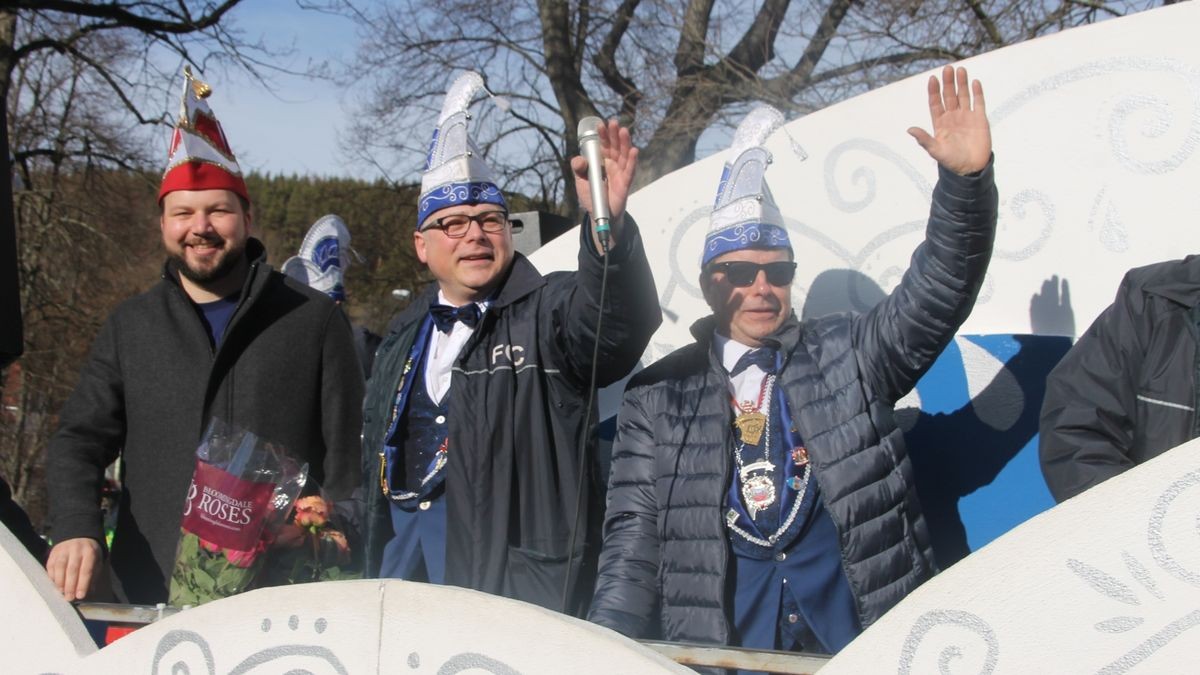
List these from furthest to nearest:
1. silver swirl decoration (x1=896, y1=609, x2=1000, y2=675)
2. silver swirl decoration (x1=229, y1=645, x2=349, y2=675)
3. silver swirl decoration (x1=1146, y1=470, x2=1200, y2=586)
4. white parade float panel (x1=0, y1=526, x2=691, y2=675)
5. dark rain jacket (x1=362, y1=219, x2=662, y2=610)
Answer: dark rain jacket (x1=362, y1=219, x2=662, y2=610) → silver swirl decoration (x1=229, y1=645, x2=349, y2=675) → white parade float panel (x1=0, y1=526, x2=691, y2=675) → silver swirl decoration (x1=896, y1=609, x2=1000, y2=675) → silver swirl decoration (x1=1146, y1=470, x2=1200, y2=586)

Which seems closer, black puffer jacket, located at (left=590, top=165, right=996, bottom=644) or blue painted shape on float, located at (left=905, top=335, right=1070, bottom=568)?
black puffer jacket, located at (left=590, top=165, right=996, bottom=644)

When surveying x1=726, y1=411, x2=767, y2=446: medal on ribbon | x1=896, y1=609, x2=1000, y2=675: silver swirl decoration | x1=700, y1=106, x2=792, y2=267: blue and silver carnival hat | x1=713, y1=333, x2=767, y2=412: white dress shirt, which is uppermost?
x1=700, y1=106, x2=792, y2=267: blue and silver carnival hat

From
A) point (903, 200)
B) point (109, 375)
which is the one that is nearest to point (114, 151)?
point (109, 375)

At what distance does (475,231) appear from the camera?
313 cm

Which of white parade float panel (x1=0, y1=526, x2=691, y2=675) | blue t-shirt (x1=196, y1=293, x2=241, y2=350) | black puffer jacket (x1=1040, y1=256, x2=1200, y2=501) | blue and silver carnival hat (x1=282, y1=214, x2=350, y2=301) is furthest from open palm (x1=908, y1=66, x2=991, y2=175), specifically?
blue and silver carnival hat (x1=282, y1=214, x2=350, y2=301)

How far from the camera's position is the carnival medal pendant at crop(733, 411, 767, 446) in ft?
8.81

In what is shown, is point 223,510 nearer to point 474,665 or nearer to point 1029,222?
point 474,665

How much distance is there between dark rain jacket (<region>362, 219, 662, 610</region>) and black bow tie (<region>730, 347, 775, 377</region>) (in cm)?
21

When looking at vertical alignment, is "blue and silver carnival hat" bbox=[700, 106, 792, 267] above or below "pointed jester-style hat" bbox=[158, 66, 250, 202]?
below

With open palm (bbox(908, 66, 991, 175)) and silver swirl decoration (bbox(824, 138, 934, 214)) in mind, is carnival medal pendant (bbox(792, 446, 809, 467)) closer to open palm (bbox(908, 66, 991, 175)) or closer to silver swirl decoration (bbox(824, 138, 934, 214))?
open palm (bbox(908, 66, 991, 175))

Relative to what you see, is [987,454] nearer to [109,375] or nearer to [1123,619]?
[1123,619]

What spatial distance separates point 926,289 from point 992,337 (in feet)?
2.77

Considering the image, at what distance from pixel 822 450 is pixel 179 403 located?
1656 mm

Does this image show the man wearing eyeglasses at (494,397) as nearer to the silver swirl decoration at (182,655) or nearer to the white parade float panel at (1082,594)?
the silver swirl decoration at (182,655)
